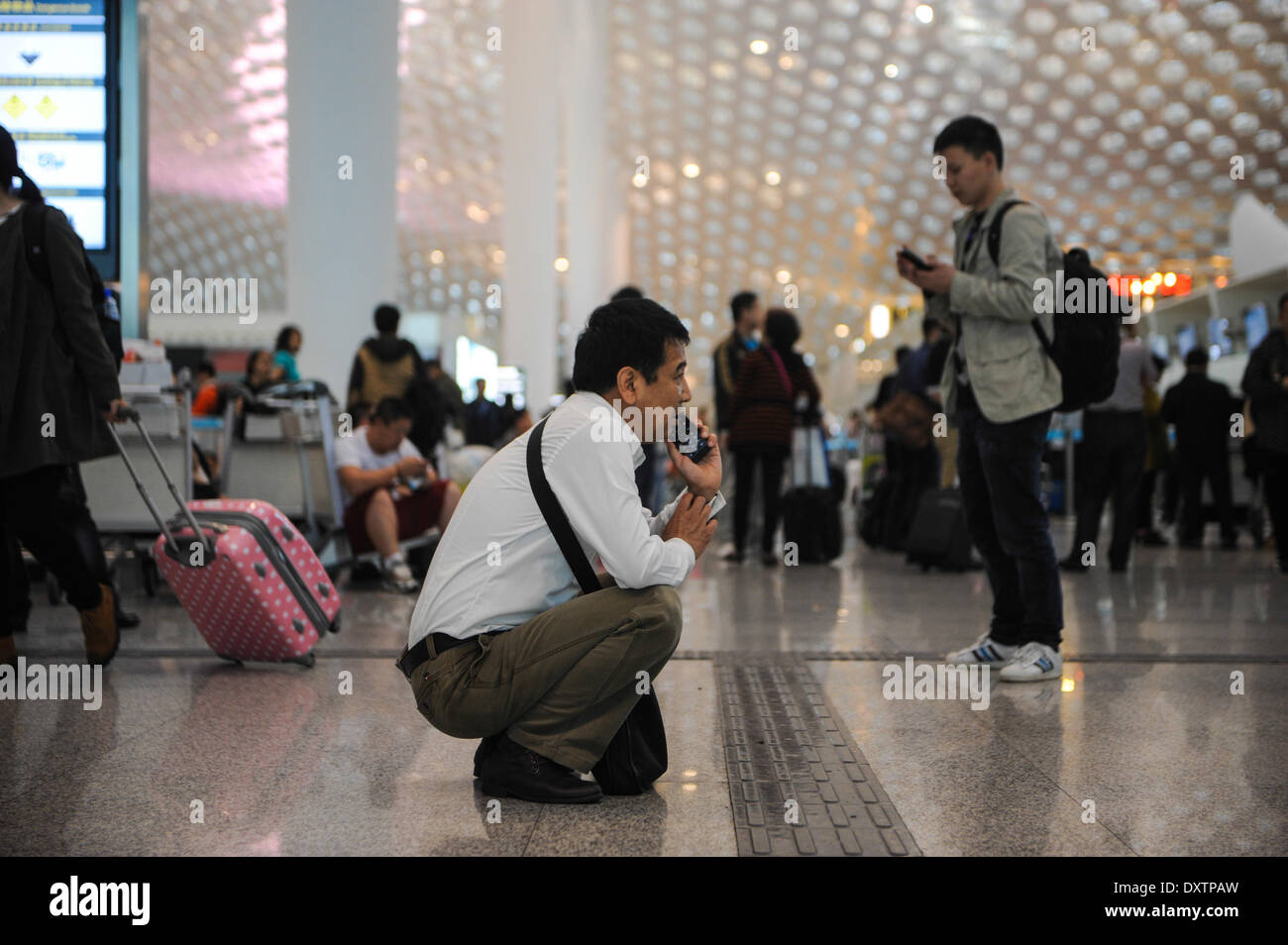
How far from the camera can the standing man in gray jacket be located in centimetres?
370

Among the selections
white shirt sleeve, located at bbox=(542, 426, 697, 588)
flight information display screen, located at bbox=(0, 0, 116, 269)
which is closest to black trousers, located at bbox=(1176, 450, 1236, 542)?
flight information display screen, located at bbox=(0, 0, 116, 269)

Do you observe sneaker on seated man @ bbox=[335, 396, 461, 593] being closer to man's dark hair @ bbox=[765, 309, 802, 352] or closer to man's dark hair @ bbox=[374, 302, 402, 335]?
man's dark hair @ bbox=[374, 302, 402, 335]

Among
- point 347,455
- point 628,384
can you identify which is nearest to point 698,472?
point 628,384

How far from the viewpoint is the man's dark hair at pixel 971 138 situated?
12.5ft

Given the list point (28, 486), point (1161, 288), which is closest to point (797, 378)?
point (28, 486)

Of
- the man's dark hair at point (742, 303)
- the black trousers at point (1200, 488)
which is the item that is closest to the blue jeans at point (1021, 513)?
the man's dark hair at point (742, 303)

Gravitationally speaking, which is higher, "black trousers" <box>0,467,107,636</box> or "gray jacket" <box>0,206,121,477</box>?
"gray jacket" <box>0,206,121,477</box>

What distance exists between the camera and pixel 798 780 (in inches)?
101

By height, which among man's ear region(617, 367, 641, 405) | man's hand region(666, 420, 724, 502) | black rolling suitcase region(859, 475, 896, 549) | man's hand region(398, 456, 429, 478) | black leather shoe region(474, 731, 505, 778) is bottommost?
black rolling suitcase region(859, 475, 896, 549)

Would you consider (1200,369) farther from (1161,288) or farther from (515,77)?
(1161,288)

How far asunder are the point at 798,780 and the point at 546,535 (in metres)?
0.75

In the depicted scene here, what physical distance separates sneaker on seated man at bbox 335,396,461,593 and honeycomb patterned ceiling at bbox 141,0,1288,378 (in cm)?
2344

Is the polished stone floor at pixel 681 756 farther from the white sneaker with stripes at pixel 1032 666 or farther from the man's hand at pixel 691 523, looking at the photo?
the man's hand at pixel 691 523
